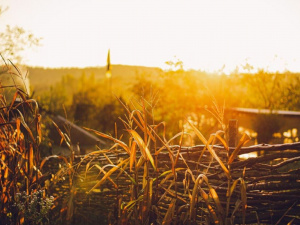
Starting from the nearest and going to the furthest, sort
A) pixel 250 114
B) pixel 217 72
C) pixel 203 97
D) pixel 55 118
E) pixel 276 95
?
pixel 55 118, pixel 250 114, pixel 203 97, pixel 217 72, pixel 276 95

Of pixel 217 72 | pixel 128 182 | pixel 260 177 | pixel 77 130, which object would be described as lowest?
pixel 77 130

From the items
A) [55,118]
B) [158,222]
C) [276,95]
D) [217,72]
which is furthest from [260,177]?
[276,95]

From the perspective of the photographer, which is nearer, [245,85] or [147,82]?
[147,82]

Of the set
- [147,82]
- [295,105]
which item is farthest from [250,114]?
[295,105]

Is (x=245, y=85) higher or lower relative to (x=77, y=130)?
higher

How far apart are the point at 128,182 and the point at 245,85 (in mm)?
18429

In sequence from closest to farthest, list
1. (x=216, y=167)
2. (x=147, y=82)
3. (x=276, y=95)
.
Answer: (x=216, y=167), (x=147, y=82), (x=276, y=95)

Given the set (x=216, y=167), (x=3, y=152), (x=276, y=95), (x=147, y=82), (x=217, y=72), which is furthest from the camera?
(x=276, y=95)

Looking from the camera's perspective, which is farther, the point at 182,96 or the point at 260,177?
the point at 182,96

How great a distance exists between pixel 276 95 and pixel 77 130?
13844mm

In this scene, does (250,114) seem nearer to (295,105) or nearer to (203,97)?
(203,97)

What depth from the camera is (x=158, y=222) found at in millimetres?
1745

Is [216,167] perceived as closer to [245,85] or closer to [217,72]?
[217,72]

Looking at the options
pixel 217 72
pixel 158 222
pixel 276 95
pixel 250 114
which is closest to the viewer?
pixel 158 222
